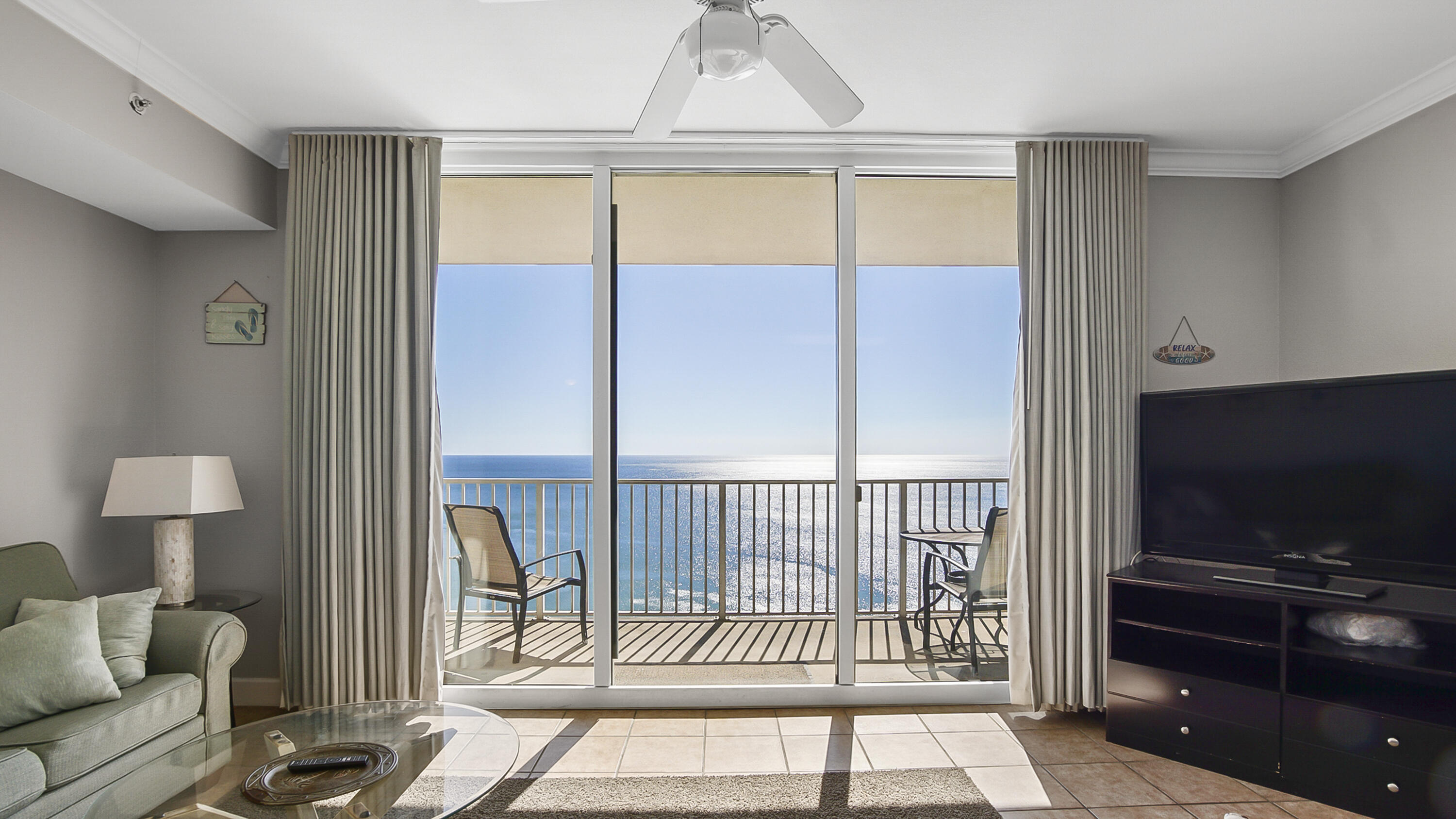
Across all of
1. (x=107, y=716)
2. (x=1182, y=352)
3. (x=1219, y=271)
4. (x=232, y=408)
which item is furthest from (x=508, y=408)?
(x=1219, y=271)

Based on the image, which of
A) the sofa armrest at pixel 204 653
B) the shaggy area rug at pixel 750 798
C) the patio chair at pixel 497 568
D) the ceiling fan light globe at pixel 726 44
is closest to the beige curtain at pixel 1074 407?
the shaggy area rug at pixel 750 798

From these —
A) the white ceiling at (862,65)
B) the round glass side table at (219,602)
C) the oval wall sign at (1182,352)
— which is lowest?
the round glass side table at (219,602)

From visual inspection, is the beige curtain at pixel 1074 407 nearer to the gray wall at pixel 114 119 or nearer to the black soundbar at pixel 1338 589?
the black soundbar at pixel 1338 589

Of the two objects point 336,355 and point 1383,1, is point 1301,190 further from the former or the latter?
point 336,355

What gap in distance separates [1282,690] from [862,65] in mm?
2673

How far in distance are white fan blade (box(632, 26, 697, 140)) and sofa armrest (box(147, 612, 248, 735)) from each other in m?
2.26

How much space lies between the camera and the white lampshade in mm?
2812

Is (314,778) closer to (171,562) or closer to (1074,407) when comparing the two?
(171,562)

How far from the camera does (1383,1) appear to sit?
7.22 feet

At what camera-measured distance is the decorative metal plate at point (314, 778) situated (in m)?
1.73

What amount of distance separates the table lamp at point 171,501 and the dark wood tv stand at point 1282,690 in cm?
368

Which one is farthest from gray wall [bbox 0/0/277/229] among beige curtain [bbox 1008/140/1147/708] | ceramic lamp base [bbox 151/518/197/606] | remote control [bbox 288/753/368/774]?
beige curtain [bbox 1008/140/1147/708]

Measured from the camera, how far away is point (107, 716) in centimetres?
211

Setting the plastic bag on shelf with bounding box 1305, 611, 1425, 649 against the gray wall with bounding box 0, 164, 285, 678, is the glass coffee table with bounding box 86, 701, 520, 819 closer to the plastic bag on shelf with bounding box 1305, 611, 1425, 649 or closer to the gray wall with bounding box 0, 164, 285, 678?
the gray wall with bounding box 0, 164, 285, 678
